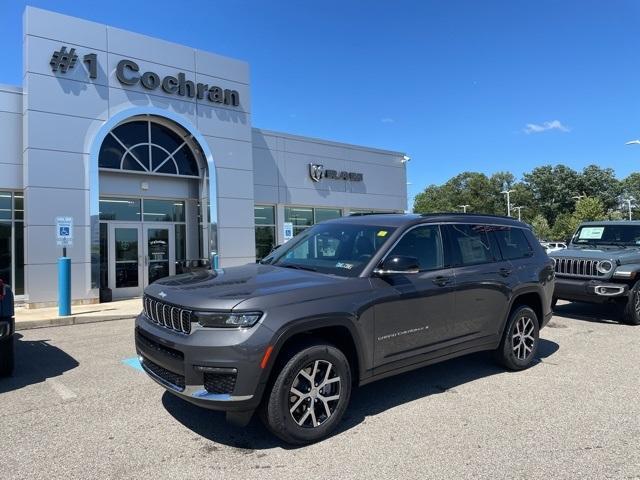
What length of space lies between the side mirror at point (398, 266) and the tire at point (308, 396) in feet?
2.78

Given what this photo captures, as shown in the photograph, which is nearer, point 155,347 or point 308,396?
point 308,396

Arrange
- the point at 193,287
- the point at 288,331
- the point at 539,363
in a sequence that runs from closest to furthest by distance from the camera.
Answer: the point at 288,331 < the point at 193,287 < the point at 539,363

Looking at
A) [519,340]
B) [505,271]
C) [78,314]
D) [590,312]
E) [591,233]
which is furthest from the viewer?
[591,233]

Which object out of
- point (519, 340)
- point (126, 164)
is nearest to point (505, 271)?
point (519, 340)

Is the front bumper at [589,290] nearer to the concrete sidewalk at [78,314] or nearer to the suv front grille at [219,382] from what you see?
the suv front grille at [219,382]

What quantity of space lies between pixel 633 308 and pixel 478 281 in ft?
17.7

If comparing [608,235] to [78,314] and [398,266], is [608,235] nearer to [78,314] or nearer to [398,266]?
[398,266]

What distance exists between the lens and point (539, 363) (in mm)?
6160

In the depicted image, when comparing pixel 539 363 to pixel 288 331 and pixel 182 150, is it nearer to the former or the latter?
pixel 288 331

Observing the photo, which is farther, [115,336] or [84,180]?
[84,180]

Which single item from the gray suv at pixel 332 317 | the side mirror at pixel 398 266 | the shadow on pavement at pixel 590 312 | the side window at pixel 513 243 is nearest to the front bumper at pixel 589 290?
the shadow on pavement at pixel 590 312

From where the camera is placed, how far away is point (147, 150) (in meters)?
14.2

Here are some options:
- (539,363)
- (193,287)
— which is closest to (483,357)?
(539,363)

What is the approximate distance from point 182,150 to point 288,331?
12.6m
